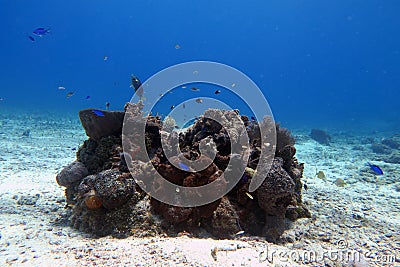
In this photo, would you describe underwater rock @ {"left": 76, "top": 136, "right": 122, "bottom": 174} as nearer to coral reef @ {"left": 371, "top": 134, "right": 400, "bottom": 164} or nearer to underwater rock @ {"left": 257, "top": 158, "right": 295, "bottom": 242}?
underwater rock @ {"left": 257, "top": 158, "right": 295, "bottom": 242}

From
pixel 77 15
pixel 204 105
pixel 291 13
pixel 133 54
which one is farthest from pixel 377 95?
pixel 77 15

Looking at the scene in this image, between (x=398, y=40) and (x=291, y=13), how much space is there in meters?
55.6

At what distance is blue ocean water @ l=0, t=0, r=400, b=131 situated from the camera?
118 m

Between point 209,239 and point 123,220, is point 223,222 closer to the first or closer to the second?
point 209,239

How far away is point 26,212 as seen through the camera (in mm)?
5020

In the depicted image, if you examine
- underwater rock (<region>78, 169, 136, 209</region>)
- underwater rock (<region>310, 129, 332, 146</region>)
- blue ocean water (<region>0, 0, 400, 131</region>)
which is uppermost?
blue ocean water (<region>0, 0, 400, 131</region>)

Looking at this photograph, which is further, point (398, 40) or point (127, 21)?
point (127, 21)

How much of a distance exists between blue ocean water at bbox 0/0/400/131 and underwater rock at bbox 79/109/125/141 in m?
109

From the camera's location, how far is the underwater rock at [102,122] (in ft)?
17.3

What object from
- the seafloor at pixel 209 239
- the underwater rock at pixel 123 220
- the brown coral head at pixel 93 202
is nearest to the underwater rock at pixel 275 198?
the seafloor at pixel 209 239

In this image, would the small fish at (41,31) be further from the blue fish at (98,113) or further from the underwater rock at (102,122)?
the blue fish at (98,113)

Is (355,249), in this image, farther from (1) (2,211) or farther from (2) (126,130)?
(1) (2,211)

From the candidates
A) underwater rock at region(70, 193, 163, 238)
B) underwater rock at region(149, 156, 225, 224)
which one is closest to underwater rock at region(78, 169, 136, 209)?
underwater rock at region(70, 193, 163, 238)

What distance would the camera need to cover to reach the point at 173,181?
174 inches
